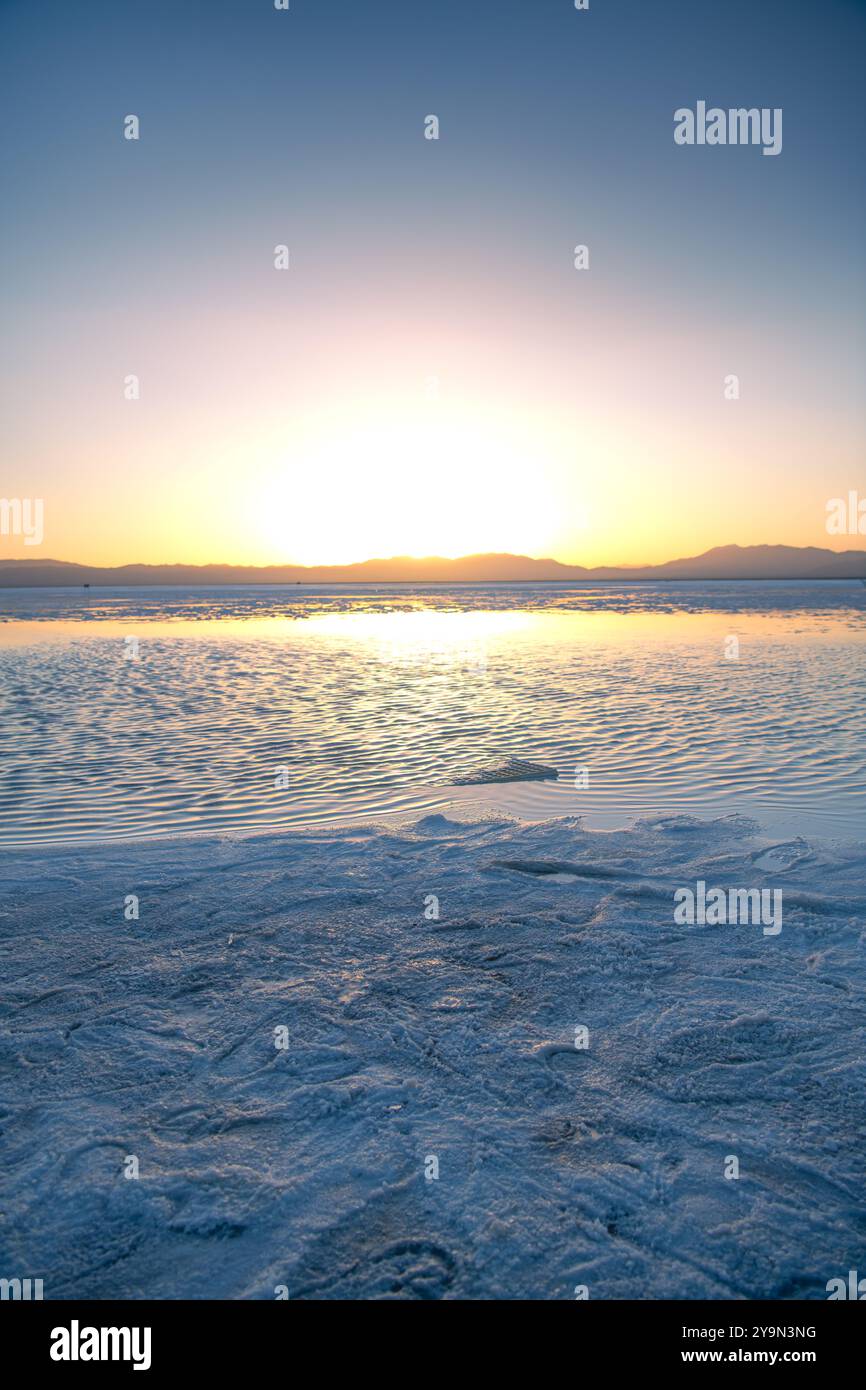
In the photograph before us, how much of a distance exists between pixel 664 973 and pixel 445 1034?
5.38ft

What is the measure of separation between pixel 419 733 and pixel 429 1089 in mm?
8784

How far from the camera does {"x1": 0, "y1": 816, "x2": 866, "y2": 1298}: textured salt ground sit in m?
2.85

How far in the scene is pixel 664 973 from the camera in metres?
4.89

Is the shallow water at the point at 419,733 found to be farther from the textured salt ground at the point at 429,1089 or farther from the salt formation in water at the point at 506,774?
the textured salt ground at the point at 429,1089

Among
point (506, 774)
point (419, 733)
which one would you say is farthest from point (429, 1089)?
point (419, 733)

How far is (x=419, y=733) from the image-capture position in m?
12.4

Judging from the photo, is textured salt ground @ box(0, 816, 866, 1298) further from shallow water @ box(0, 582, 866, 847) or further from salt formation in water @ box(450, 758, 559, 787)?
salt formation in water @ box(450, 758, 559, 787)

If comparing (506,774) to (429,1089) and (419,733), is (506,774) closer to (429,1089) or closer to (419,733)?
(419,733)

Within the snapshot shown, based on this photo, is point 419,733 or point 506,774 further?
point 419,733

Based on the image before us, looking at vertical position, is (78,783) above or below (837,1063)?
above

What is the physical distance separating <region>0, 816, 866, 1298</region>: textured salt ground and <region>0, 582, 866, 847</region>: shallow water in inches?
94.4

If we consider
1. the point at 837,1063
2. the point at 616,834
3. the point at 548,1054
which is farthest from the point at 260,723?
the point at 837,1063

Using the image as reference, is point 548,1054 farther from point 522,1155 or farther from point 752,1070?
point 752,1070

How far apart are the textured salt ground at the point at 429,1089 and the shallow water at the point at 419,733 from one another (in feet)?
7.86
